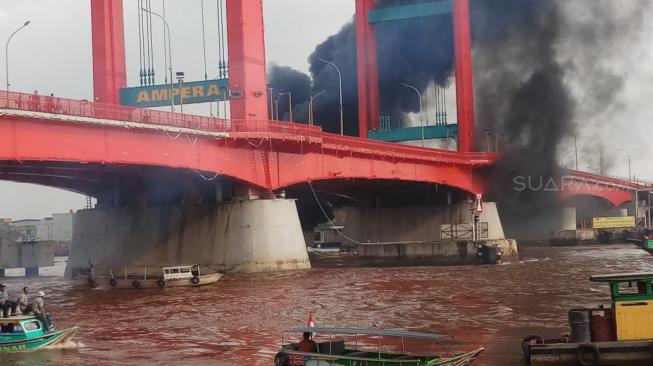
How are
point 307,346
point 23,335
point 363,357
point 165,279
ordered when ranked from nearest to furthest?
1. point 363,357
2. point 307,346
3. point 23,335
4. point 165,279

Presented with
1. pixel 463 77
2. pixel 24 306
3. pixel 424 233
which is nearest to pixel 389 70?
pixel 463 77

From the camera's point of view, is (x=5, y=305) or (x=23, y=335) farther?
(x=5, y=305)

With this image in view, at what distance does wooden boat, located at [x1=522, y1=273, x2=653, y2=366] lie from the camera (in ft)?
81.1

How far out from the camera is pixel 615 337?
83.3 feet

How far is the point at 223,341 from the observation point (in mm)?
33469

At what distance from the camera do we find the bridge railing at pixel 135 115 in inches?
1847

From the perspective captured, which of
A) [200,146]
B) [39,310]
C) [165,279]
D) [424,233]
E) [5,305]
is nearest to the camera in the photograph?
[39,310]

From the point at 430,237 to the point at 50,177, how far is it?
125ft

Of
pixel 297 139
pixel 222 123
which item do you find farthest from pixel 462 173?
pixel 222 123

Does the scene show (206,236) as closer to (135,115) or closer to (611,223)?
(135,115)

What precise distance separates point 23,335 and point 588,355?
1887cm

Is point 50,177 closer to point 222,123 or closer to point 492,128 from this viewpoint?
point 222,123

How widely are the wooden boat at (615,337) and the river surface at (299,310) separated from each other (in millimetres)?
1593

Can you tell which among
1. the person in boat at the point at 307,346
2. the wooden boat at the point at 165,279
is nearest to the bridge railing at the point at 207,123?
the wooden boat at the point at 165,279
